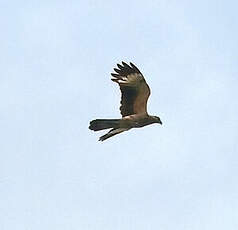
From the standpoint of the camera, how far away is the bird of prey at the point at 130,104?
178 ft

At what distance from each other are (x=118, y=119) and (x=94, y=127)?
1.30 metres

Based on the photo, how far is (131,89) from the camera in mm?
55219

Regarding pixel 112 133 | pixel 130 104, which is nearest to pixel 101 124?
pixel 112 133

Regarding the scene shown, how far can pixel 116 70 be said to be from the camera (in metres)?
54.8

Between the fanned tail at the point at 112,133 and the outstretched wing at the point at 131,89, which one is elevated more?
the outstretched wing at the point at 131,89

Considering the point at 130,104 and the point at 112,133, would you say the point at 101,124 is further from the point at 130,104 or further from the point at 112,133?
the point at 130,104

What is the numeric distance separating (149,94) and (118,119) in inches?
66.3

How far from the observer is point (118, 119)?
180 ft

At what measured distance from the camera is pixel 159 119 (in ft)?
181

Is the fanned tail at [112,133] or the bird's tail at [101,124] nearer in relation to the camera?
the bird's tail at [101,124]

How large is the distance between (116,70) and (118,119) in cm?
194

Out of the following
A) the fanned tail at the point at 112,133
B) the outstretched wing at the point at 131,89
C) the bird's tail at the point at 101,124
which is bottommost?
the fanned tail at the point at 112,133

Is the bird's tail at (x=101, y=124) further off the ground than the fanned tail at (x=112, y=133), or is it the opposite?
the bird's tail at (x=101, y=124)

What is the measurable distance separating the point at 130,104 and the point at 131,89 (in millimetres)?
611
